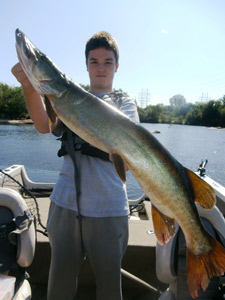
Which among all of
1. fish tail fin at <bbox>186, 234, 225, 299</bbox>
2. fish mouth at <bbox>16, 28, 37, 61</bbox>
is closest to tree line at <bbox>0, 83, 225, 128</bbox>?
fish mouth at <bbox>16, 28, 37, 61</bbox>

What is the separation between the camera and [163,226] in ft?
6.17

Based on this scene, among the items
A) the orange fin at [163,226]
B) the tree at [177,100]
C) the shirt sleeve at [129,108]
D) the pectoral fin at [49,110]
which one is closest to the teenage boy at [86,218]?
the shirt sleeve at [129,108]

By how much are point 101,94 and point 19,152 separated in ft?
67.9

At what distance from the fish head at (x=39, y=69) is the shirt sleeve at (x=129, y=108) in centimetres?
57

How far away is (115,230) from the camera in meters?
2.16

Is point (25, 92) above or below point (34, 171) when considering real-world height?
above

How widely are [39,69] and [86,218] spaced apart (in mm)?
1248

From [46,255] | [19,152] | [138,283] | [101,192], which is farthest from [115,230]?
[19,152]

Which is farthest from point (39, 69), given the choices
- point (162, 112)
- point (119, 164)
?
point (162, 112)

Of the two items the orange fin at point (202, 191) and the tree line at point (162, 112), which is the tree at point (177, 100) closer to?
the tree line at point (162, 112)

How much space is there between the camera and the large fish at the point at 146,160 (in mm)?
1760

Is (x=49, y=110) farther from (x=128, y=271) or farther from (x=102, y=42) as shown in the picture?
(x=128, y=271)

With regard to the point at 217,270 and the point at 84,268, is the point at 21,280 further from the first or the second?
the point at 217,270

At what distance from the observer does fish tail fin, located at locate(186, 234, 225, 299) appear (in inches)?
70.0
